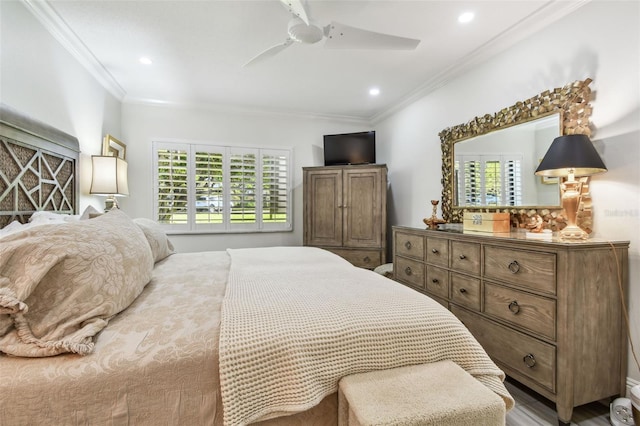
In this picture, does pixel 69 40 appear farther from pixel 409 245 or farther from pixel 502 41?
pixel 502 41

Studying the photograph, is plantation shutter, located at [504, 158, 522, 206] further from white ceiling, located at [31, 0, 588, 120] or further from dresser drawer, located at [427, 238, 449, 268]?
white ceiling, located at [31, 0, 588, 120]

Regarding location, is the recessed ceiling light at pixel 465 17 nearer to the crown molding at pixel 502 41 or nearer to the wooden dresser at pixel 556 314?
the crown molding at pixel 502 41

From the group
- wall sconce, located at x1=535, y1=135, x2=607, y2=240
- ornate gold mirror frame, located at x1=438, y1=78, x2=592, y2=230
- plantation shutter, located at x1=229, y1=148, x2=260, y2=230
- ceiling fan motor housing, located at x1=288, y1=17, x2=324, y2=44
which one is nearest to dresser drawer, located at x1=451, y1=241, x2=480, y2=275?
wall sconce, located at x1=535, y1=135, x2=607, y2=240

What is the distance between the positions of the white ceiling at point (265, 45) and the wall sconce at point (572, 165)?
3.32ft

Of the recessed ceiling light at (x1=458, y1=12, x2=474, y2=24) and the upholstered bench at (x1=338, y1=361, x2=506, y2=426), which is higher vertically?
the recessed ceiling light at (x1=458, y1=12, x2=474, y2=24)

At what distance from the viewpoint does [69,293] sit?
3.02 feet

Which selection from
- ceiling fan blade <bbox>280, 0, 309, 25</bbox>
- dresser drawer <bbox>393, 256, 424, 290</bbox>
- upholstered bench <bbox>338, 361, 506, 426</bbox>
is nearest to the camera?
upholstered bench <bbox>338, 361, 506, 426</bbox>

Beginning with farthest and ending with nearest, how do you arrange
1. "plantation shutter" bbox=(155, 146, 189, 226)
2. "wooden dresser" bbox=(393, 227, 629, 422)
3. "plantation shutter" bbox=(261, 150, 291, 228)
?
"plantation shutter" bbox=(261, 150, 291, 228)
"plantation shutter" bbox=(155, 146, 189, 226)
"wooden dresser" bbox=(393, 227, 629, 422)

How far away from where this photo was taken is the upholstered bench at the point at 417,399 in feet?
2.56

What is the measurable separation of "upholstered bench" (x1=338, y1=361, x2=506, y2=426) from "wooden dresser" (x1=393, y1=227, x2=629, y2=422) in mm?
942

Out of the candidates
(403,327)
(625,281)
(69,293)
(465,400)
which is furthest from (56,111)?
(625,281)

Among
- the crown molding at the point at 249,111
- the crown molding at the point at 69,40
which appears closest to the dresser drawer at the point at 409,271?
the crown molding at the point at 249,111

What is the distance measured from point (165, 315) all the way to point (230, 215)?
309 cm

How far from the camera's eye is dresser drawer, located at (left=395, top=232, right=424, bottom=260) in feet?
8.39
